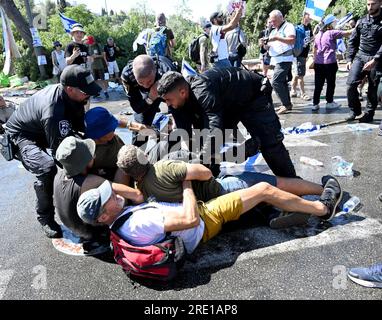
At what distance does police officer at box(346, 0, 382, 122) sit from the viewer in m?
5.25

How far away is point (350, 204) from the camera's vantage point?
3.24 m

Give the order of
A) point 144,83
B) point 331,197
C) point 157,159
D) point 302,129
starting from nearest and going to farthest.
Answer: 1. point 331,197
2. point 157,159
3. point 144,83
4. point 302,129

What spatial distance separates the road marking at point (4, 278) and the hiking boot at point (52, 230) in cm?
52

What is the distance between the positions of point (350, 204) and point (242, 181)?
0.99m

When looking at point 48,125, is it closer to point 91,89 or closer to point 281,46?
point 91,89

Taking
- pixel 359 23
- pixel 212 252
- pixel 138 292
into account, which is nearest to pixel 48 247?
pixel 138 292

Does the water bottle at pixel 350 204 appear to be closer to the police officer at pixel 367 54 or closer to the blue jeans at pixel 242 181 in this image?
the blue jeans at pixel 242 181

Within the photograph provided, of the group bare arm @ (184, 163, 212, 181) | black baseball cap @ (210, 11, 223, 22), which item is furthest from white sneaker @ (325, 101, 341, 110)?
bare arm @ (184, 163, 212, 181)

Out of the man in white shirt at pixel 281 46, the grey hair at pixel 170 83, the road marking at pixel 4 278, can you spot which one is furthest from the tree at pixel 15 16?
the road marking at pixel 4 278

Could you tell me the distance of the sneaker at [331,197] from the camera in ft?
9.95

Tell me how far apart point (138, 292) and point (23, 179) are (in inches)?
125

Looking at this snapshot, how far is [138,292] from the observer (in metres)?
2.55

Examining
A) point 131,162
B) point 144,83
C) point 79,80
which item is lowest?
point 131,162

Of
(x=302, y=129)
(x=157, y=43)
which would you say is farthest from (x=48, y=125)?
(x=157, y=43)
